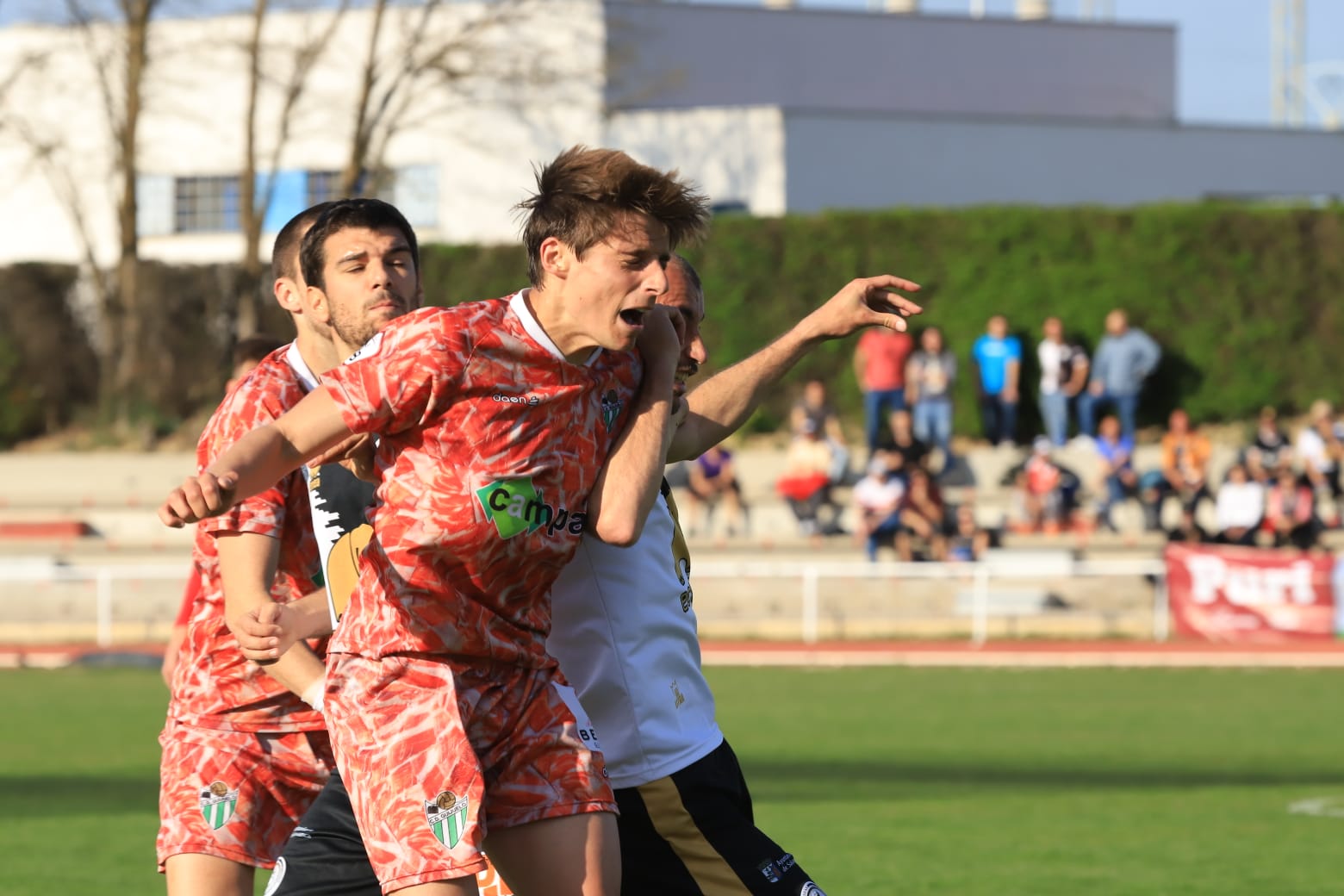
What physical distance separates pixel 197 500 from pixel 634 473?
0.91 metres

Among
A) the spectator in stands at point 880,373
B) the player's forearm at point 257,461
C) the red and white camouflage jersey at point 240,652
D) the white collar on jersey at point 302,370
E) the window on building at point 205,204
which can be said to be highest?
the window on building at point 205,204

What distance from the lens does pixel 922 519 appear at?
20.5 m

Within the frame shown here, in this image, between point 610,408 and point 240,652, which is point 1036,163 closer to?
point 240,652

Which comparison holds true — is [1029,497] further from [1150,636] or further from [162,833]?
[162,833]

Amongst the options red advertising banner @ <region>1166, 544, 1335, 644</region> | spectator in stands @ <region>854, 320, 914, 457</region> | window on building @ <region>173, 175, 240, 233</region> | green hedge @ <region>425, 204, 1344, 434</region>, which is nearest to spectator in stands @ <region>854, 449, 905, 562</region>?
red advertising banner @ <region>1166, 544, 1335, 644</region>

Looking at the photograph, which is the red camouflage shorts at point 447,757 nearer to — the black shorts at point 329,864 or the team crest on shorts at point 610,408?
the black shorts at point 329,864

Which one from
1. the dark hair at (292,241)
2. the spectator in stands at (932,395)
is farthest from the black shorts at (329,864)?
the spectator in stands at (932,395)

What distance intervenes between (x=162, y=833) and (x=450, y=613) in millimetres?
1200

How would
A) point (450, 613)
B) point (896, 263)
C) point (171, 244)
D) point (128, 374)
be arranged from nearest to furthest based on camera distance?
point (450, 613), point (896, 263), point (128, 374), point (171, 244)

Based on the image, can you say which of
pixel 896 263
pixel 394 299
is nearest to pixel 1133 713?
pixel 394 299

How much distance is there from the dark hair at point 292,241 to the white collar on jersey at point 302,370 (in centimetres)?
19

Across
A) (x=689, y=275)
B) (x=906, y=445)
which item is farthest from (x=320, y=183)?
(x=689, y=275)

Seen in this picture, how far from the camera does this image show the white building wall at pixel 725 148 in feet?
112

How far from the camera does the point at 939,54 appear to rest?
4072 centimetres
